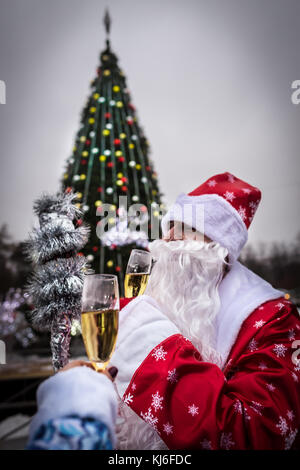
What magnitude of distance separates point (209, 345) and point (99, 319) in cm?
60

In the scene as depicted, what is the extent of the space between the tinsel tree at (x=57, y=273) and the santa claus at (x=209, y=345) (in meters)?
0.33

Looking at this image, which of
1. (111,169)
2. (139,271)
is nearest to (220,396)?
(139,271)

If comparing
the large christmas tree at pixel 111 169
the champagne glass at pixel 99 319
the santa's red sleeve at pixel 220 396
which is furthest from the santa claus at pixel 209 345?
the large christmas tree at pixel 111 169

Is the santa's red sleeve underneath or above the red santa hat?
underneath

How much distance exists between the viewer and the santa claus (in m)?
0.85

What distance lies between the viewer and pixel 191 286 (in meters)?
1.23

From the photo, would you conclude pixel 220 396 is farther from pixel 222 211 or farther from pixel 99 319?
pixel 222 211

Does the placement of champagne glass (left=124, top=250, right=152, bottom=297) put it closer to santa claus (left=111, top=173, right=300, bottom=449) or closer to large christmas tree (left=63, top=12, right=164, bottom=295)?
santa claus (left=111, top=173, right=300, bottom=449)

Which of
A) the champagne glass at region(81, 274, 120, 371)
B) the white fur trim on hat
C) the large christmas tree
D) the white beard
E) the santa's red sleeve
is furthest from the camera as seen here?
the large christmas tree

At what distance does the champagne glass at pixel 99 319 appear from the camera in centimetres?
69

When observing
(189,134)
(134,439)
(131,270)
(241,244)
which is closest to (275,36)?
(189,134)

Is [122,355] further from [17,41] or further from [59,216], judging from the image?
[17,41]

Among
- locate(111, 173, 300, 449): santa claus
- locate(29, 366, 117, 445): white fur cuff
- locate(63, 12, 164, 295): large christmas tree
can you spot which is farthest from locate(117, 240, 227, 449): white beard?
locate(63, 12, 164, 295): large christmas tree

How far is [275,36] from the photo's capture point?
10.6ft
